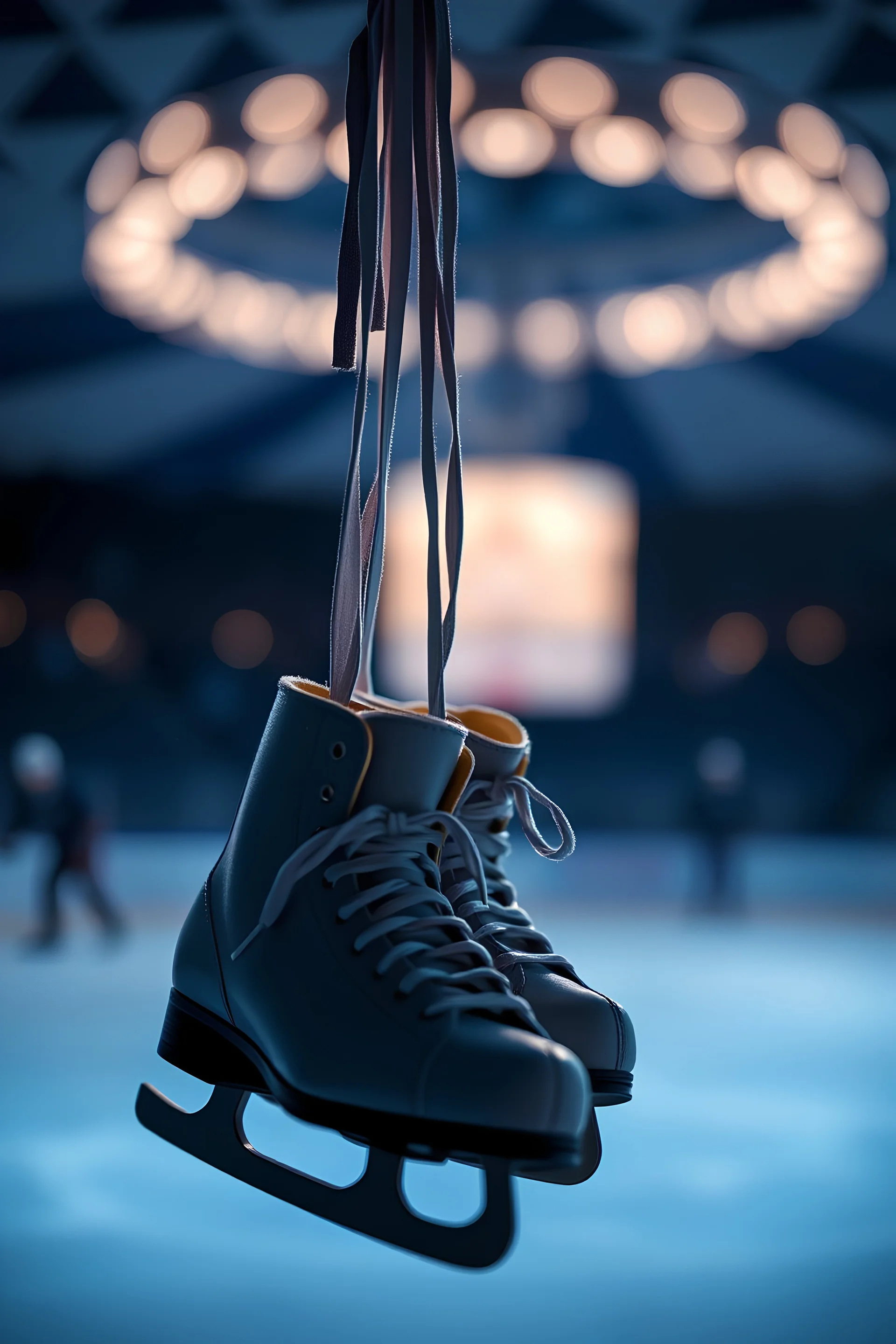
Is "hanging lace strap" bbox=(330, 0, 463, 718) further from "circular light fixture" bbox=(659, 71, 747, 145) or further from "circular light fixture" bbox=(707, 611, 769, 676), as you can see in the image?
"circular light fixture" bbox=(707, 611, 769, 676)

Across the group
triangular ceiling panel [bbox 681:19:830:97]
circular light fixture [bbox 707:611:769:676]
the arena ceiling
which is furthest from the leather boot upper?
circular light fixture [bbox 707:611:769:676]

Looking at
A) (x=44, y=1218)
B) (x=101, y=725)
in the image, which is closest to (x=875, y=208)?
(x=44, y=1218)

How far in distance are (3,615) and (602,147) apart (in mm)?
3725

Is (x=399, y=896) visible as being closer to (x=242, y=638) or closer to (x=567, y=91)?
(x=567, y=91)

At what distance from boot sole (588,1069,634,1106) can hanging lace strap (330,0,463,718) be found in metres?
0.17

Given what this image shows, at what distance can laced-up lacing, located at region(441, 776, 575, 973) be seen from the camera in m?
0.46

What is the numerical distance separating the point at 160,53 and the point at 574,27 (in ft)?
2.56

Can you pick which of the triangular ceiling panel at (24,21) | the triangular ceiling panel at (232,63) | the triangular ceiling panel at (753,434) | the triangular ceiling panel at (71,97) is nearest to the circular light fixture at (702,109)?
the triangular ceiling panel at (232,63)

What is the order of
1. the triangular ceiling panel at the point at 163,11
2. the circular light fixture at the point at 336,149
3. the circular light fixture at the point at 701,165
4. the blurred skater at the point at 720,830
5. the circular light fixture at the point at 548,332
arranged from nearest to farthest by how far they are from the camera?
the triangular ceiling panel at the point at 163,11
the circular light fixture at the point at 336,149
the circular light fixture at the point at 701,165
the blurred skater at the point at 720,830
the circular light fixture at the point at 548,332

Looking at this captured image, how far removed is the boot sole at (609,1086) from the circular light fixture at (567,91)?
2196mm

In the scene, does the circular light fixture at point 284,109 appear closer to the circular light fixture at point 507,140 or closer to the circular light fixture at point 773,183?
the circular light fixture at point 507,140

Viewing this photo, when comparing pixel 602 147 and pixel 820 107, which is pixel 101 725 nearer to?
pixel 602 147

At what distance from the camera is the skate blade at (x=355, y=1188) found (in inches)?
13.3

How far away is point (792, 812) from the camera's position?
5520mm
